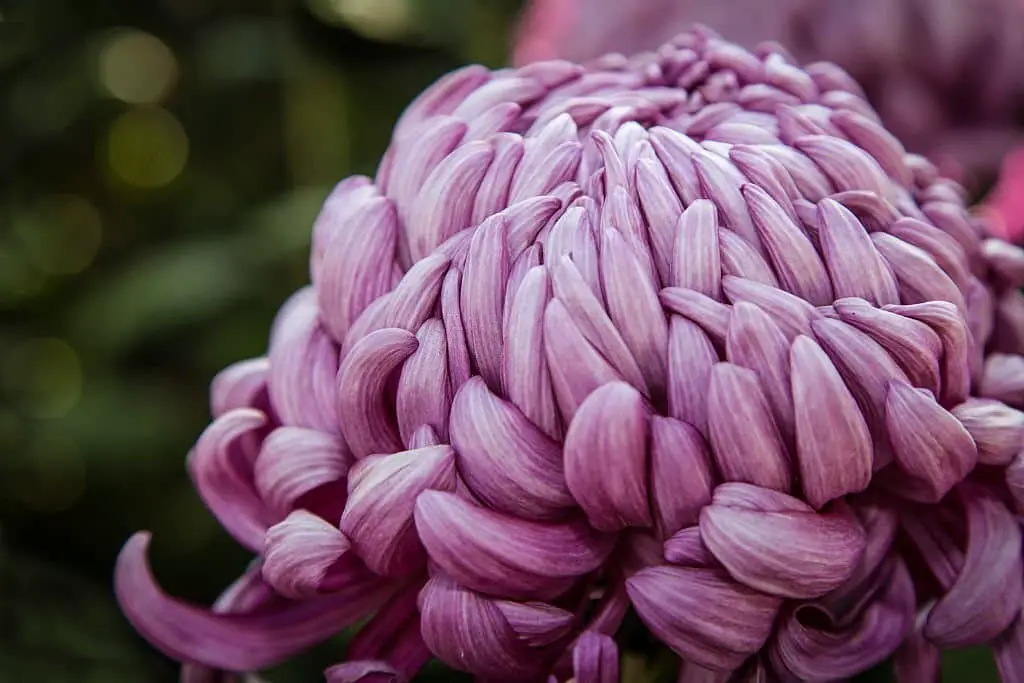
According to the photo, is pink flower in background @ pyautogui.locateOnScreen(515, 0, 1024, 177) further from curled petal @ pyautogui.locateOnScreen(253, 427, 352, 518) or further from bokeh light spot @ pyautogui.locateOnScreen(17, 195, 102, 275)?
bokeh light spot @ pyautogui.locateOnScreen(17, 195, 102, 275)

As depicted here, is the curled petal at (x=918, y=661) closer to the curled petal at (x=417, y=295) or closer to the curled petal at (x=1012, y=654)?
the curled petal at (x=1012, y=654)

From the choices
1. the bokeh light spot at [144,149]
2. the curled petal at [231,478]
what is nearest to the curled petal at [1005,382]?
the curled petal at [231,478]

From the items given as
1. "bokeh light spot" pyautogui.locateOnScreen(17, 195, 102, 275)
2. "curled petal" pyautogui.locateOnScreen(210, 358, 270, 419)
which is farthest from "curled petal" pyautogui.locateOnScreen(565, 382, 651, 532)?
"bokeh light spot" pyautogui.locateOnScreen(17, 195, 102, 275)

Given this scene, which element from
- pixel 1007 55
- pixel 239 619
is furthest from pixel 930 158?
pixel 239 619

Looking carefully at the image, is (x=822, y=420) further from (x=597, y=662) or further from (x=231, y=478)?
(x=231, y=478)

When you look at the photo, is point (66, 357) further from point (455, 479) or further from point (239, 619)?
point (455, 479)

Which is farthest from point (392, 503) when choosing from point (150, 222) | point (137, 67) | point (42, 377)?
point (137, 67)
